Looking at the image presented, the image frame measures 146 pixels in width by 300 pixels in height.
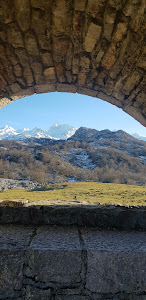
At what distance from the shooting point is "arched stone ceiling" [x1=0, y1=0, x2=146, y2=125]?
239 centimetres

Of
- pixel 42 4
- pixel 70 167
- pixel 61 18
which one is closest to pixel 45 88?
pixel 61 18

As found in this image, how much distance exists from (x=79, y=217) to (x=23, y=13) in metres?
2.90

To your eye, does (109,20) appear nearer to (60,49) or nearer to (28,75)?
(60,49)

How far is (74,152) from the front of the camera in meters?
34.1

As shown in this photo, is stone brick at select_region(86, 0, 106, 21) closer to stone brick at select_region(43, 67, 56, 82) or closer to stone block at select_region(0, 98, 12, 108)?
stone brick at select_region(43, 67, 56, 82)

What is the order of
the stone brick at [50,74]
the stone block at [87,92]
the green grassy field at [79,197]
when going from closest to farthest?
the green grassy field at [79,197], the stone brick at [50,74], the stone block at [87,92]

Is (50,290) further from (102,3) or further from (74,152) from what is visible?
(74,152)

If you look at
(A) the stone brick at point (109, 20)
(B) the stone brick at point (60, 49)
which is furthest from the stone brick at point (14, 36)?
(A) the stone brick at point (109, 20)

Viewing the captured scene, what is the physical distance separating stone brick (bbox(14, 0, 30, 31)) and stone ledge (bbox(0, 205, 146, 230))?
8.66 feet

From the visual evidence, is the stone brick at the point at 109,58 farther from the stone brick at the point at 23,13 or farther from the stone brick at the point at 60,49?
the stone brick at the point at 23,13

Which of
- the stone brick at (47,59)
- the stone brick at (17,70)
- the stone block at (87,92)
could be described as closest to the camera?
the stone brick at (47,59)

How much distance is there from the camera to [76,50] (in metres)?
2.97

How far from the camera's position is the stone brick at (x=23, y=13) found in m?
2.37

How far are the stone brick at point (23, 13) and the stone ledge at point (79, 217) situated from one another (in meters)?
2.64
